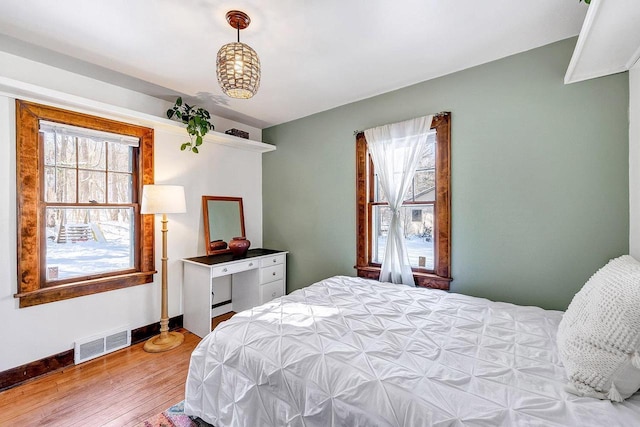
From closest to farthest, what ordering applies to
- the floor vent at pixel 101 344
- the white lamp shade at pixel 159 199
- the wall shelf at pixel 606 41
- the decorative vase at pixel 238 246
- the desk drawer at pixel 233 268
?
1. the wall shelf at pixel 606 41
2. the floor vent at pixel 101 344
3. the white lamp shade at pixel 159 199
4. the desk drawer at pixel 233 268
5. the decorative vase at pixel 238 246

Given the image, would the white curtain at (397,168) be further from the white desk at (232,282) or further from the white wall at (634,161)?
the white desk at (232,282)

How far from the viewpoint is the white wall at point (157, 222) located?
2.08 metres

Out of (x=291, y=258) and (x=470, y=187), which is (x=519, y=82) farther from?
(x=291, y=258)

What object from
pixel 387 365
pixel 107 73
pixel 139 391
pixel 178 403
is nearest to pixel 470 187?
pixel 387 365

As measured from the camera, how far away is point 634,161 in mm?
1729

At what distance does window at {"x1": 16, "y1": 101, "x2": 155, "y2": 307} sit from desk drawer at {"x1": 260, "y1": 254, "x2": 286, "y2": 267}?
1.18 m

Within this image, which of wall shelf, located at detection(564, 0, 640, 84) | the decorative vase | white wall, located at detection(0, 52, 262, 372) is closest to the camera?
wall shelf, located at detection(564, 0, 640, 84)

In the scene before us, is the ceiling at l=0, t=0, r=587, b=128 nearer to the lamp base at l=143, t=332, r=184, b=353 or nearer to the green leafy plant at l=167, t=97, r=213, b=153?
the green leafy plant at l=167, t=97, r=213, b=153

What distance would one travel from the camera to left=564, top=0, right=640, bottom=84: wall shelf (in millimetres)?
1269

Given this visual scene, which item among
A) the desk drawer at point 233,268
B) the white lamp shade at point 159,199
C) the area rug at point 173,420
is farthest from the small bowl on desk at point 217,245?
the area rug at point 173,420

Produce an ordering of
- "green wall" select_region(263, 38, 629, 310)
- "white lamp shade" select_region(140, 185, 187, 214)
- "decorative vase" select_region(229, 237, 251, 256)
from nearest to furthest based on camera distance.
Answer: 1. "green wall" select_region(263, 38, 629, 310)
2. "white lamp shade" select_region(140, 185, 187, 214)
3. "decorative vase" select_region(229, 237, 251, 256)

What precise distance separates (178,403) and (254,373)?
98 cm

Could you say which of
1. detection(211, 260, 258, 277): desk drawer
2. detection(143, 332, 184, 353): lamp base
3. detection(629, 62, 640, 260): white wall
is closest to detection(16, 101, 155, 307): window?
detection(143, 332, 184, 353): lamp base

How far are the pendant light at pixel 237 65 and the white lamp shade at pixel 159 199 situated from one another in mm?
1426
